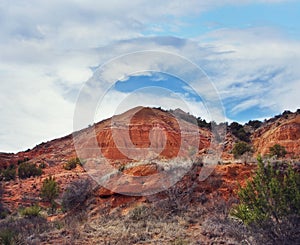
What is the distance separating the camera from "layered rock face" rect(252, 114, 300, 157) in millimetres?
34812

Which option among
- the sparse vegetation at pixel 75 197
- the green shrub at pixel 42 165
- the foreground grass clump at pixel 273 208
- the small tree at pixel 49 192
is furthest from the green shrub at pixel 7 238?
the green shrub at pixel 42 165

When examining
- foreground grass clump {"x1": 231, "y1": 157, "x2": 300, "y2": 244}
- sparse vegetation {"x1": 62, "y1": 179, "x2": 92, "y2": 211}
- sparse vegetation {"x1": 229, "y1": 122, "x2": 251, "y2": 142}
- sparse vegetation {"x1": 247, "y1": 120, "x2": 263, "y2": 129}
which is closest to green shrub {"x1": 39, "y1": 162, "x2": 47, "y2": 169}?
sparse vegetation {"x1": 229, "y1": 122, "x2": 251, "y2": 142}

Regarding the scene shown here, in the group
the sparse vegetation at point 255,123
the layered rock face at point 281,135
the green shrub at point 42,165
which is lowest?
the green shrub at point 42,165

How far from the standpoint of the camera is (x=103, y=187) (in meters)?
19.7

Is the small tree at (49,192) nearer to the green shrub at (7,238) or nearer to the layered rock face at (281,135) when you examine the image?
the green shrub at (7,238)

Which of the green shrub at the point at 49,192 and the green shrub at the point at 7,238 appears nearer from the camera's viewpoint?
the green shrub at the point at 7,238

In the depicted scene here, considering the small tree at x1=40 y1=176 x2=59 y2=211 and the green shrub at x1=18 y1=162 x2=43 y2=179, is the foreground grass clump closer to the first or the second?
the small tree at x1=40 y1=176 x2=59 y2=211

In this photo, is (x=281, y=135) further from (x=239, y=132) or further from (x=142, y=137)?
Answer: (x=142, y=137)

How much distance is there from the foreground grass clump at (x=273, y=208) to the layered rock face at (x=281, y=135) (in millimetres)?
21223

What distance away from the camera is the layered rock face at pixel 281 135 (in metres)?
34.8

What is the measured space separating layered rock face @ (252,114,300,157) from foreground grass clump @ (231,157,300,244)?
21223 millimetres

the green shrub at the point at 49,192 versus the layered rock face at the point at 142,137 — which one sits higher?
the layered rock face at the point at 142,137

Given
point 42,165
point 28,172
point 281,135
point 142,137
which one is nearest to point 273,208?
point 28,172

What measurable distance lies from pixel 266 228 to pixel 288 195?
1.08 meters
